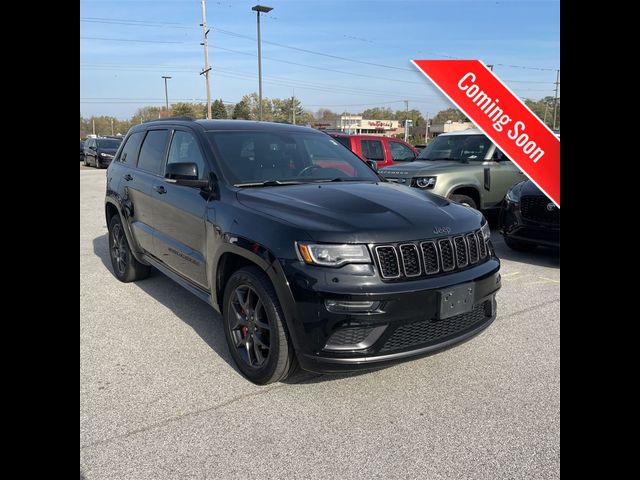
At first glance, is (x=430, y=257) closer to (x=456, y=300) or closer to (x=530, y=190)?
(x=456, y=300)

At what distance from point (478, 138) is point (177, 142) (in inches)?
243

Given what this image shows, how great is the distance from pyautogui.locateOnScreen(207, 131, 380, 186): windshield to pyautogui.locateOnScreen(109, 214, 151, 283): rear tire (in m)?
2.15

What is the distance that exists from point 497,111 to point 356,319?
2.82 m

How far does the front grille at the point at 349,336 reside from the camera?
111 inches

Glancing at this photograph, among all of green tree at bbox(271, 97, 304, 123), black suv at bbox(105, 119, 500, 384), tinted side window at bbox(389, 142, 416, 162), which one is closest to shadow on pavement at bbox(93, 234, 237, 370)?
black suv at bbox(105, 119, 500, 384)

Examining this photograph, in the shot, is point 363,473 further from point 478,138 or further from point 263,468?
point 478,138

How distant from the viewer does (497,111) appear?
4.64 meters

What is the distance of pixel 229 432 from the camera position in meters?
2.81

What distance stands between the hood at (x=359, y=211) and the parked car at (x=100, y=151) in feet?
87.2

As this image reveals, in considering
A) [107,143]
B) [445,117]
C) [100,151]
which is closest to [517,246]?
[100,151]
